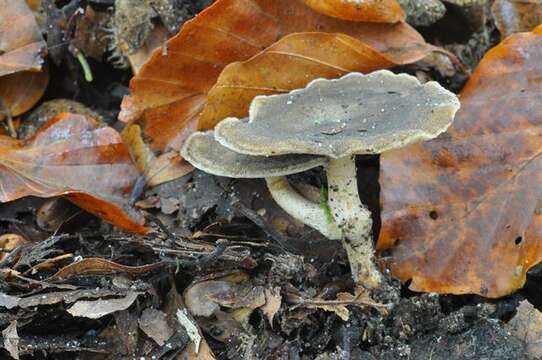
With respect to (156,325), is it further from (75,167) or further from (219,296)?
(75,167)

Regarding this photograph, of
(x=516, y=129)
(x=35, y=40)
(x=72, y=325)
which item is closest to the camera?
(x=72, y=325)

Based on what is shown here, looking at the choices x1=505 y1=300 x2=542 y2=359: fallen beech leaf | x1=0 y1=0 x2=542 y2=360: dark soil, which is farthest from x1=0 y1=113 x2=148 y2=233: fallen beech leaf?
x1=505 y1=300 x2=542 y2=359: fallen beech leaf

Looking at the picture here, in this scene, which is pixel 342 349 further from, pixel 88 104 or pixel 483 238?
pixel 88 104

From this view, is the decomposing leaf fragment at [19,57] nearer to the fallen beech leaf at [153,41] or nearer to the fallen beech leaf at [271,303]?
the fallen beech leaf at [153,41]

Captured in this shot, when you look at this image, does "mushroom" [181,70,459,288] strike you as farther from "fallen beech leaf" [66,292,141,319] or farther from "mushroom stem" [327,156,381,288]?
"fallen beech leaf" [66,292,141,319]

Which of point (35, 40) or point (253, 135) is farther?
point (35, 40)

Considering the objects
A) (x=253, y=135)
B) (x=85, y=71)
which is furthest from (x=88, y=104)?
(x=253, y=135)

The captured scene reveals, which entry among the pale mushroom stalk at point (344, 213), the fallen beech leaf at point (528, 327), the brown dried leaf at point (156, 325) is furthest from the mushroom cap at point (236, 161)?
the fallen beech leaf at point (528, 327)
